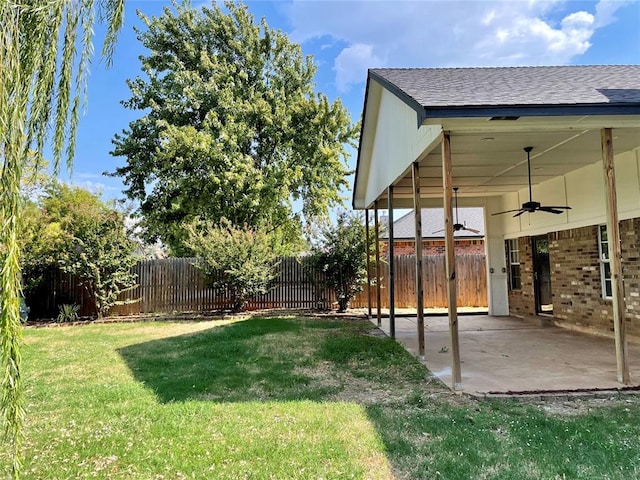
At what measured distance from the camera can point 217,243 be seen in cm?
1237

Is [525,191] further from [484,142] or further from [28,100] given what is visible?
[28,100]

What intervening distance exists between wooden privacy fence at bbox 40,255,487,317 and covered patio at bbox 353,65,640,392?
2.29 meters

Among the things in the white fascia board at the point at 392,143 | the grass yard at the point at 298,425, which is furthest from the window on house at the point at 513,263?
the grass yard at the point at 298,425

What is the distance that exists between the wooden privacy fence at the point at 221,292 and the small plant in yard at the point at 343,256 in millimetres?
726

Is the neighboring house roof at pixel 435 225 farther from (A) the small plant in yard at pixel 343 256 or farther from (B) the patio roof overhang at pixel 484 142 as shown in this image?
(B) the patio roof overhang at pixel 484 142

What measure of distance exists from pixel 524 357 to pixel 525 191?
5517 mm

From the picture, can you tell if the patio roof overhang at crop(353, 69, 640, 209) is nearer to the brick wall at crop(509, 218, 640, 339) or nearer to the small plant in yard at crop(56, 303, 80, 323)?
the brick wall at crop(509, 218, 640, 339)

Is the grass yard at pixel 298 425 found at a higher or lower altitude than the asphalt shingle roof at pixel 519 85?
lower

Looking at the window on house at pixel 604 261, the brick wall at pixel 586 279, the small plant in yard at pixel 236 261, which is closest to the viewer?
the brick wall at pixel 586 279

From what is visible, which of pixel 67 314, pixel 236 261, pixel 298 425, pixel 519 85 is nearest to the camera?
pixel 298 425

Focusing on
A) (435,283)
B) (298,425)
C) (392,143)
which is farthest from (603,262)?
(298,425)

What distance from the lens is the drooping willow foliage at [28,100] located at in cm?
→ 174

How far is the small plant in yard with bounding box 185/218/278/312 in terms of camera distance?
12352mm

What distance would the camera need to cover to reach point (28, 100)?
1979mm
